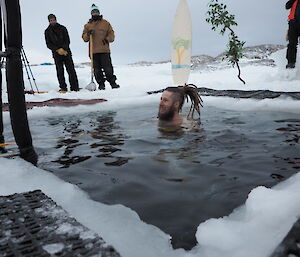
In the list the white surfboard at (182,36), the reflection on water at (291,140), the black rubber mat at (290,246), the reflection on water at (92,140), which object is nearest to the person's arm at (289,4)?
the white surfboard at (182,36)

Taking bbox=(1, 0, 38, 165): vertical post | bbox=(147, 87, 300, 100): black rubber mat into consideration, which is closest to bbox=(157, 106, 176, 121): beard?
bbox=(147, 87, 300, 100): black rubber mat

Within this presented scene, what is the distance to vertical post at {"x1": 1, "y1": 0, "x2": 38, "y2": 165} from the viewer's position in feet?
7.30

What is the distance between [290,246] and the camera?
1.03 m

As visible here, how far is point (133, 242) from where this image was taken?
136 centimetres

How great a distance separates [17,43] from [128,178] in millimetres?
1299

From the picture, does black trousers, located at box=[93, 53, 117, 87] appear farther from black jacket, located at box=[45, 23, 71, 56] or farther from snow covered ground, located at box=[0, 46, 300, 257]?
snow covered ground, located at box=[0, 46, 300, 257]

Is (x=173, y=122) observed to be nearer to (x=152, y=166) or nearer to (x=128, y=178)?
(x=152, y=166)

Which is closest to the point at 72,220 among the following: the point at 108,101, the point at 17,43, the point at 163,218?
the point at 163,218

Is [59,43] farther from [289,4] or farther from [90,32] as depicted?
[289,4]

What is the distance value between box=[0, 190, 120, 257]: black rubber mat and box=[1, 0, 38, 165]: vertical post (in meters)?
1.00

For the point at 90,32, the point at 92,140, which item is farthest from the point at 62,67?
the point at 92,140

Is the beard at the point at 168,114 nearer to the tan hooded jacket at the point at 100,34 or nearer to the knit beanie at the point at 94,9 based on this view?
the tan hooded jacket at the point at 100,34

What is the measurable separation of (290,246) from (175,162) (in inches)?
64.8

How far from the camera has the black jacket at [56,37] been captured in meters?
8.69
